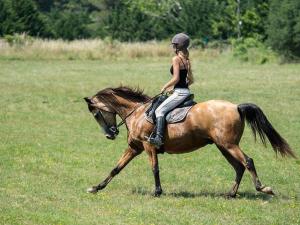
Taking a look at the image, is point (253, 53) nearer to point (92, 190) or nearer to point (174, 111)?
point (174, 111)

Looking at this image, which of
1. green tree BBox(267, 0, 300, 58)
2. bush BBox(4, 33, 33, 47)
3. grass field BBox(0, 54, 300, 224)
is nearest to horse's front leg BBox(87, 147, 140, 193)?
grass field BBox(0, 54, 300, 224)

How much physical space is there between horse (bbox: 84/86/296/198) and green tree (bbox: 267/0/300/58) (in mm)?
34172

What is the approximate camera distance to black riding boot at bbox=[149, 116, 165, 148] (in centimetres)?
1188

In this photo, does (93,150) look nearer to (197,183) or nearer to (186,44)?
(197,183)

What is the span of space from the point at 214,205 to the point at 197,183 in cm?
234

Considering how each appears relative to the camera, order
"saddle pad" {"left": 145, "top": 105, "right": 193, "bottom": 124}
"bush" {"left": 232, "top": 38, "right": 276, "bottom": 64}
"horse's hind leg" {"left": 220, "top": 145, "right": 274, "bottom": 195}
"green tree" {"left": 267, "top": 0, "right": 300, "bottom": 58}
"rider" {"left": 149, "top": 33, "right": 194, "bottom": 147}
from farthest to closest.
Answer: "bush" {"left": 232, "top": 38, "right": 276, "bottom": 64}, "green tree" {"left": 267, "top": 0, "right": 300, "bottom": 58}, "saddle pad" {"left": 145, "top": 105, "right": 193, "bottom": 124}, "rider" {"left": 149, "top": 33, "right": 194, "bottom": 147}, "horse's hind leg" {"left": 220, "top": 145, "right": 274, "bottom": 195}

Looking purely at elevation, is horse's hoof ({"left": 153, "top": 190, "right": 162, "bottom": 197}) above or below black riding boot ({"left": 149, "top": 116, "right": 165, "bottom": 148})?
below

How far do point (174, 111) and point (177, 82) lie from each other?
0.56m

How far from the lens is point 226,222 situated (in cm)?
973

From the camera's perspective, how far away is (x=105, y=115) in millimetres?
12836

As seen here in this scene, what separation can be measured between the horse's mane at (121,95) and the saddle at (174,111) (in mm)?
642

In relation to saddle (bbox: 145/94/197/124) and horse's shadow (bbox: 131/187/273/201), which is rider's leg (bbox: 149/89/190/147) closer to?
saddle (bbox: 145/94/197/124)

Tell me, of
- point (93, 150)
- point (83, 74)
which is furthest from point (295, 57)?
point (93, 150)

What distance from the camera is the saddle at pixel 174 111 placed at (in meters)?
12.0
